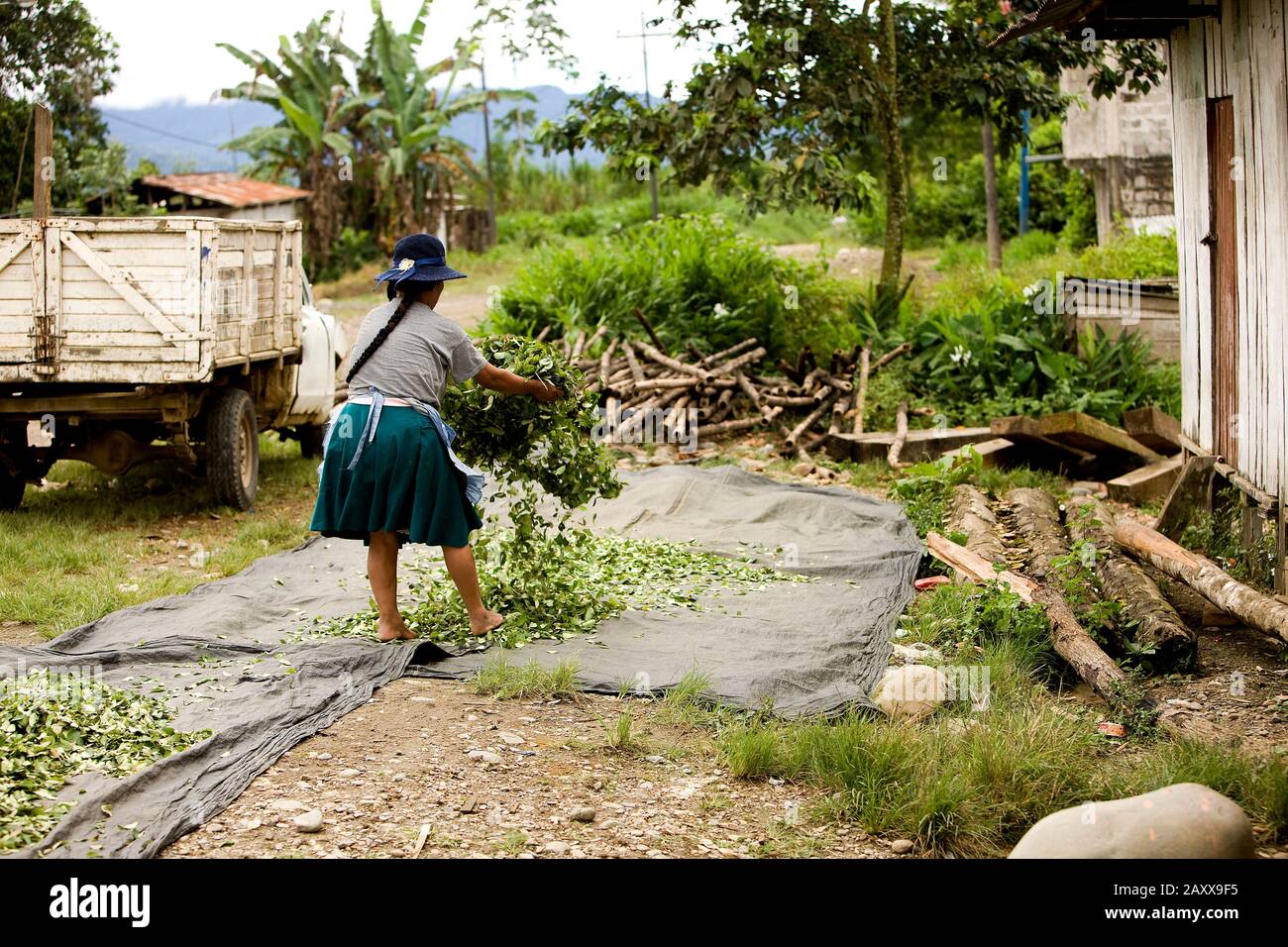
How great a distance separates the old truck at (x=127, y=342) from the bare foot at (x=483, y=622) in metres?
3.51

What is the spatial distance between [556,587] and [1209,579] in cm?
355

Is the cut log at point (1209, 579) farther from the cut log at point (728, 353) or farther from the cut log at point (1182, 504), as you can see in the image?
the cut log at point (728, 353)

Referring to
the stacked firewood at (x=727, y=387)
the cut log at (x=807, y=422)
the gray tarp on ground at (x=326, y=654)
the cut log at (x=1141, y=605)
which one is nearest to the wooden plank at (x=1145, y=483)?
the cut log at (x=1141, y=605)

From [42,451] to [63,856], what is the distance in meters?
6.74

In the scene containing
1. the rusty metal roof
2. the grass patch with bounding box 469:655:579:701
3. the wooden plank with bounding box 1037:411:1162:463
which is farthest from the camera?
the wooden plank with bounding box 1037:411:1162:463

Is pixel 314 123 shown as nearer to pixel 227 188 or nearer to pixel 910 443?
pixel 227 188

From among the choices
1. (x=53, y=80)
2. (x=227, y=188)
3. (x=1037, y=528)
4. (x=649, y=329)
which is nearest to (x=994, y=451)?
(x=1037, y=528)

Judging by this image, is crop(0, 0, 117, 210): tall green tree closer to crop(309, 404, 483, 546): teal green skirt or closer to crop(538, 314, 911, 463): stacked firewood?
crop(538, 314, 911, 463): stacked firewood

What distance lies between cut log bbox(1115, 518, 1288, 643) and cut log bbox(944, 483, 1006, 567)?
79 cm

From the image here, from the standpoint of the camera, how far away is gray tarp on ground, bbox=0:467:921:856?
177 inches

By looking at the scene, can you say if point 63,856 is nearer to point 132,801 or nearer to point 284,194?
point 132,801

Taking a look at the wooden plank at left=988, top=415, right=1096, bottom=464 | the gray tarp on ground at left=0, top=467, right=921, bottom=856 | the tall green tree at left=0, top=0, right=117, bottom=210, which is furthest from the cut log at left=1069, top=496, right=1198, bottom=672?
the tall green tree at left=0, top=0, right=117, bottom=210

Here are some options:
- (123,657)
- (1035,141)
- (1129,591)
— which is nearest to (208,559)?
(123,657)

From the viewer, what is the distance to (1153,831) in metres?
3.72
